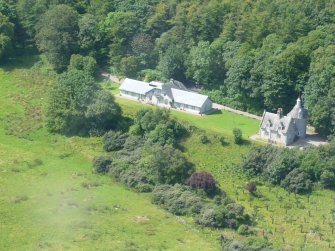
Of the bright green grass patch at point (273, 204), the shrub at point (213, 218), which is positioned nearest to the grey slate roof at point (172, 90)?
the bright green grass patch at point (273, 204)

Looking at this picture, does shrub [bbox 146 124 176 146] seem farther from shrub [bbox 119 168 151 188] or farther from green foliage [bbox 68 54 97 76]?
green foliage [bbox 68 54 97 76]

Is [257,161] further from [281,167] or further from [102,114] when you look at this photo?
[102,114]

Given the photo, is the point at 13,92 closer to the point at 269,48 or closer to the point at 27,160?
the point at 27,160

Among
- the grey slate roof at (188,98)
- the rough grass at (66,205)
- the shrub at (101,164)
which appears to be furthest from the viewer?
the grey slate roof at (188,98)

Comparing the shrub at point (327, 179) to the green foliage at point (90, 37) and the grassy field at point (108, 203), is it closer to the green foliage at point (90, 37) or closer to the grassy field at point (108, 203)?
the grassy field at point (108, 203)

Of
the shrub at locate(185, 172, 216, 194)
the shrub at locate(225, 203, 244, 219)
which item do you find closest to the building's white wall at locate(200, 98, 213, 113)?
the shrub at locate(185, 172, 216, 194)

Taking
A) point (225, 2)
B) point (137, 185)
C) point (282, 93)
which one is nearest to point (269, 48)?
point (282, 93)
